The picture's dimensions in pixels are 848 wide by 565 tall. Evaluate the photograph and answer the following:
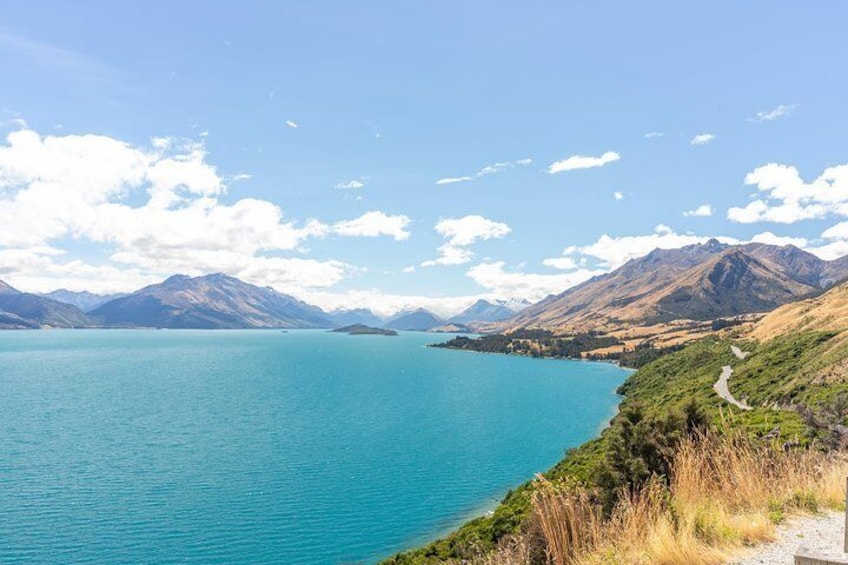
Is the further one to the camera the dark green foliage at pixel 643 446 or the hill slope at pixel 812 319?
the hill slope at pixel 812 319

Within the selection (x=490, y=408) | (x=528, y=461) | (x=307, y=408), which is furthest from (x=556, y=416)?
(x=307, y=408)

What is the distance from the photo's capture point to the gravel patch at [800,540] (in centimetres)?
787

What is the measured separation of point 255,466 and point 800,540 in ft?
218

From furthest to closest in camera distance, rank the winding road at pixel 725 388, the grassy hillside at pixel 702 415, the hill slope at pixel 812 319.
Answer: the hill slope at pixel 812 319, the winding road at pixel 725 388, the grassy hillside at pixel 702 415

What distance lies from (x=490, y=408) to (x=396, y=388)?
41.8 m

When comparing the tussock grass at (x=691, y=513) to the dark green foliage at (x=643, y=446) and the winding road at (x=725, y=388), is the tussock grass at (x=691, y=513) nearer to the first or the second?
the dark green foliage at (x=643, y=446)

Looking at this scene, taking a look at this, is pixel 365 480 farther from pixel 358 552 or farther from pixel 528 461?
pixel 528 461

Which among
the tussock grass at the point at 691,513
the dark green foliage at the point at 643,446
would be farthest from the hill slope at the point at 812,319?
the tussock grass at the point at 691,513

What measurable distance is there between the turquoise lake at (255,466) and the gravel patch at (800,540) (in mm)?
38707

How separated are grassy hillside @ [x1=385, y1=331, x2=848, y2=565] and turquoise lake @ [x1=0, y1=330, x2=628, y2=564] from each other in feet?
25.7

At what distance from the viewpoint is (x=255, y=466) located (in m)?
64.9

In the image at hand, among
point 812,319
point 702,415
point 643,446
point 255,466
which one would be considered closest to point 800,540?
point 643,446

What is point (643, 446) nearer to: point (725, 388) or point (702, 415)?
point (702, 415)

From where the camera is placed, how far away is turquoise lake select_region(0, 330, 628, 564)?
142 feet
